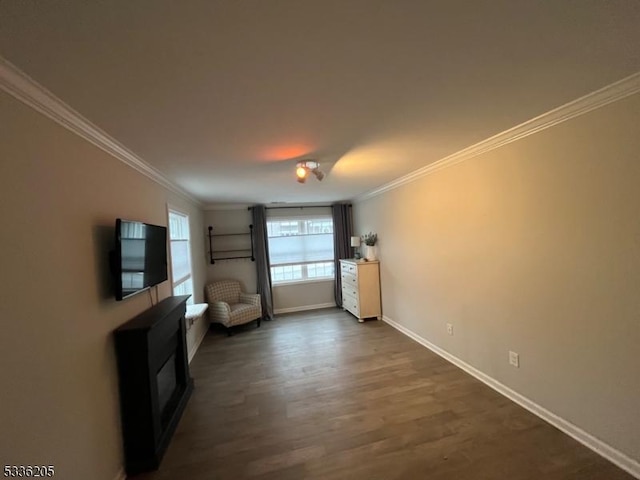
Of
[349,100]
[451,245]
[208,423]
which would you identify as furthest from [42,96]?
[451,245]

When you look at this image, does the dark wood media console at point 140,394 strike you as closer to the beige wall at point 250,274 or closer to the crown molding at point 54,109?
the crown molding at point 54,109

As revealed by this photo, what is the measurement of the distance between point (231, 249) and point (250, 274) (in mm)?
637

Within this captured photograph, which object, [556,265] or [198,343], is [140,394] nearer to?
[198,343]

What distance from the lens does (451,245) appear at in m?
3.17

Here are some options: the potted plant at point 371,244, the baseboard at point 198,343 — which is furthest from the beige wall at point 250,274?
the potted plant at point 371,244

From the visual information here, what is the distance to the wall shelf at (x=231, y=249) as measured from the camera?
5586 millimetres

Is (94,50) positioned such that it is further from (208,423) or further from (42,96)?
(208,423)

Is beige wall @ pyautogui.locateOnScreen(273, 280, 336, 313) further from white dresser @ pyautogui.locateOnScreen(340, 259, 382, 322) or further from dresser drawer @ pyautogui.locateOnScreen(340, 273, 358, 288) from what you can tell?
white dresser @ pyautogui.locateOnScreen(340, 259, 382, 322)

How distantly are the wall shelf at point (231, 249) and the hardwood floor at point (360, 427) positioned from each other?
2378 mm

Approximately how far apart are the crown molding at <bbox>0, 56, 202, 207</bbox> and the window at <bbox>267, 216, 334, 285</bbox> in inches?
147

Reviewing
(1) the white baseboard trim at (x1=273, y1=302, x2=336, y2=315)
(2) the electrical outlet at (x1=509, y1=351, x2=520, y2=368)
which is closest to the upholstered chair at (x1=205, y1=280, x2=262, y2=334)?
(1) the white baseboard trim at (x1=273, y1=302, x2=336, y2=315)

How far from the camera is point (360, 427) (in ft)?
7.45

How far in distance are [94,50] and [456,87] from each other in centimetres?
165

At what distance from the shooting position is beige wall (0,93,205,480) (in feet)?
3.75
